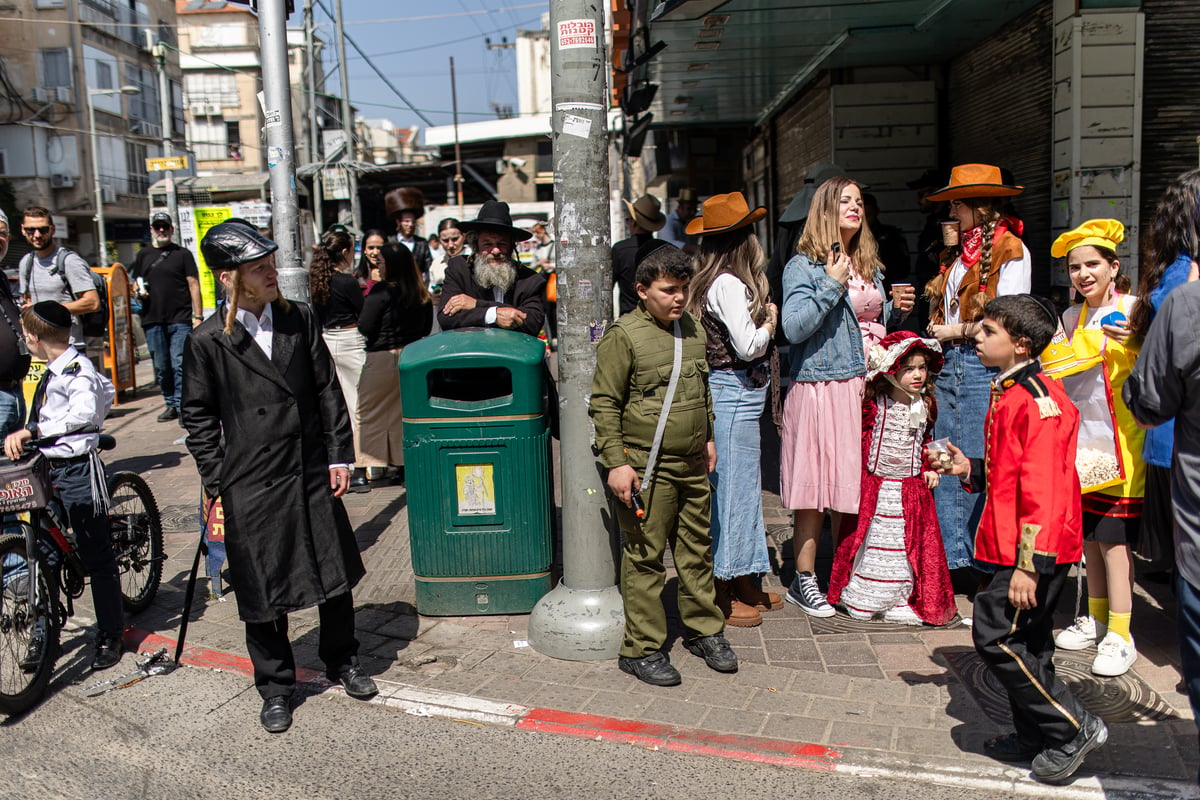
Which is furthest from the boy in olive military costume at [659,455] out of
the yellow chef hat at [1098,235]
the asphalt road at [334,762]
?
the yellow chef hat at [1098,235]

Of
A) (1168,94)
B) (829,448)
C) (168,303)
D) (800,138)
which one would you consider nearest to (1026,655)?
(829,448)

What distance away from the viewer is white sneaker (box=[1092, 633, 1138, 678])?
167 inches

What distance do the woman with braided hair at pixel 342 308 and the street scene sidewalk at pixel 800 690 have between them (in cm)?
281

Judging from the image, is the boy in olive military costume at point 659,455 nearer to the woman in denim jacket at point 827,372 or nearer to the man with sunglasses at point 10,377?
the woman in denim jacket at point 827,372

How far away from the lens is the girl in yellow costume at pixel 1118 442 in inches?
169

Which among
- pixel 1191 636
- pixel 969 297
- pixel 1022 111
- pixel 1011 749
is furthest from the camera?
pixel 1022 111

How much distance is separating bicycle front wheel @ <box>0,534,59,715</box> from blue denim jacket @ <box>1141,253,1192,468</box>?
465cm

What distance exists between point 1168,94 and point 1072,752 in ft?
18.4

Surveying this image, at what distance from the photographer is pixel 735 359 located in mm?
4848

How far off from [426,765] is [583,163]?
2602mm

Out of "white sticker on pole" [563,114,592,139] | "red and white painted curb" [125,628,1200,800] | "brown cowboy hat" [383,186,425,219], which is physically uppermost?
"brown cowboy hat" [383,186,425,219]

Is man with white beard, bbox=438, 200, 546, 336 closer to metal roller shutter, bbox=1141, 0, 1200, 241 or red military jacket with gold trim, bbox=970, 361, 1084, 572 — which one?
red military jacket with gold trim, bbox=970, 361, 1084, 572

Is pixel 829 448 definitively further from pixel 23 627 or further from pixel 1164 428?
pixel 23 627

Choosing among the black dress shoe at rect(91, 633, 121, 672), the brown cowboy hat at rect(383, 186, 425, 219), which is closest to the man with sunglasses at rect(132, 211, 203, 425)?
the brown cowboy hat at rect(383, 186, 425, 219)
